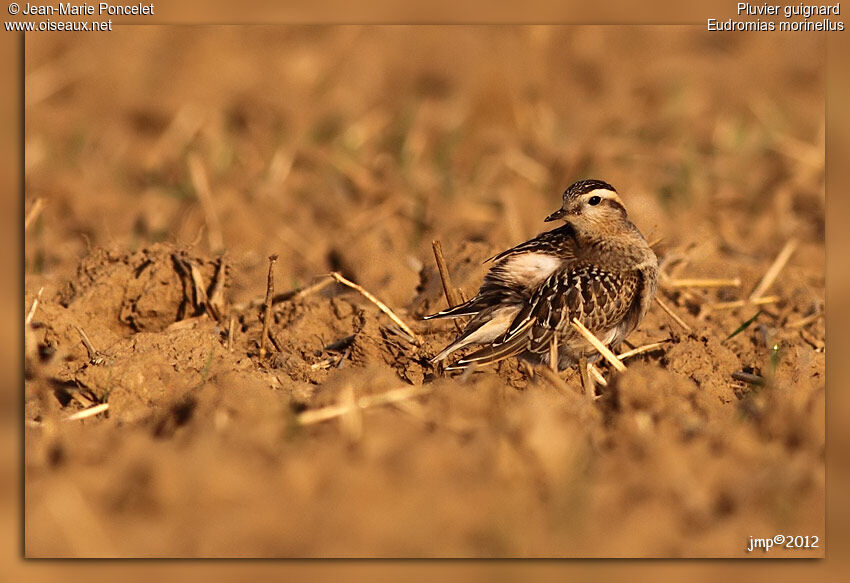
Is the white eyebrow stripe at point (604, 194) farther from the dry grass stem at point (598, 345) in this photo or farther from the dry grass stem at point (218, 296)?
the dry grass stem at point (218, 296)

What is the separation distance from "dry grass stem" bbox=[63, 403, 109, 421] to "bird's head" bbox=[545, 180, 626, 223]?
243 centimetres

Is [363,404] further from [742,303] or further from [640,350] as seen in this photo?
[742,303]

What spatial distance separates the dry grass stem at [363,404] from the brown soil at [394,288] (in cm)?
2

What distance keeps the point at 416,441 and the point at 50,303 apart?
2561mm

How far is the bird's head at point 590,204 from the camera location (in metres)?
6.33

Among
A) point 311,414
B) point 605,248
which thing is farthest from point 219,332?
point 605,248

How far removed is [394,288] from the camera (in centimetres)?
700

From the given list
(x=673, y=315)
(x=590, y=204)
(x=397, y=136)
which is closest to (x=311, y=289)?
(x=590, y=204)

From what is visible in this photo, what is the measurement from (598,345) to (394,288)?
5.47 feet

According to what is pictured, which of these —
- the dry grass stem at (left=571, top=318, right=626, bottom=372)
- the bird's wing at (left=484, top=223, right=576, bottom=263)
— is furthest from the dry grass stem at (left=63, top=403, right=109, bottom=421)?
the dry grass stem at (left=571, top=318, right=626, bottom=372)

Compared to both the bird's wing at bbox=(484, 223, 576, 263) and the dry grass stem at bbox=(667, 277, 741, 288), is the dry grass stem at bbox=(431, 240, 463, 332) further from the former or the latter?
the dry grass stem at bbox=(667, 277, 741, 288)

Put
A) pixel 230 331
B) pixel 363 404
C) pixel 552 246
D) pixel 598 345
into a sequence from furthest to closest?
pixel 552 246 < pixel 230 331 < pixel 598 345 < pixel 363 404

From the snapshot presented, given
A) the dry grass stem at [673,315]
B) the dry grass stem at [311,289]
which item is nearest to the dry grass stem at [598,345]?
the dry grass stem at [673,315]

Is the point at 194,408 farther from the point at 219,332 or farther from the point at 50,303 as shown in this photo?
the point at 50,303
